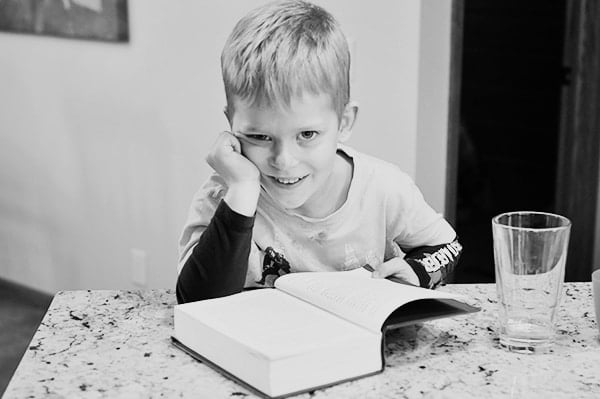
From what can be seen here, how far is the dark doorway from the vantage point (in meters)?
4.31

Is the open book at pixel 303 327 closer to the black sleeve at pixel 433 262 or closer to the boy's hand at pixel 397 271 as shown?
the boy's hand at pixel 397 271

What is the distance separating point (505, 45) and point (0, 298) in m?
2.42

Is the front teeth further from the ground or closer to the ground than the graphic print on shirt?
further from the ground

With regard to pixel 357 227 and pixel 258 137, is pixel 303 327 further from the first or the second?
pixel 357 227

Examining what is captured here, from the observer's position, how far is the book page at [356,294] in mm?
1108

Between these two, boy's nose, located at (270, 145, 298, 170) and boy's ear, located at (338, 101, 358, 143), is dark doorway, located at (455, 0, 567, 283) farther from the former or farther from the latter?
boy's nose, located at (270, 145, 298, 170)

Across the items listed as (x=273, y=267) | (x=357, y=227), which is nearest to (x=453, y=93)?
(x=357, y=227)

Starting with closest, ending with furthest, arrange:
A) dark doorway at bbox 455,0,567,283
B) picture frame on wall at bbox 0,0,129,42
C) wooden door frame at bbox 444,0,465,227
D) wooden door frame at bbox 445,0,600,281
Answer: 1. wooden door frame at bbox 444,0,465,227
2. picture frame on wall at bbox 0,0,129,42
3. wooden door frame at bbox 445,0,600,281
4. dark doorway at bbox 455,0,567,283

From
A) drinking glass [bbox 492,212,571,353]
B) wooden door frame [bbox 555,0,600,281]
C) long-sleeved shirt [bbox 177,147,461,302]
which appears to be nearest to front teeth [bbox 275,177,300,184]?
long-sleeved shirt [bbox 177,147,461,302]

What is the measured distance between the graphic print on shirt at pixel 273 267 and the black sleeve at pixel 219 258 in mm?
155

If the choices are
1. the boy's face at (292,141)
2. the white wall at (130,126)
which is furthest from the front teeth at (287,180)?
the white wall at (130,126)

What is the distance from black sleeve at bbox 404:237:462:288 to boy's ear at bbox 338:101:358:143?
220 millimetres

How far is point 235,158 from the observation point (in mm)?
1433

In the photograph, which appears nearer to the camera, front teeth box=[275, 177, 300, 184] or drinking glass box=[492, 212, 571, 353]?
drinking glass box=[492, 212, 571, 353]
